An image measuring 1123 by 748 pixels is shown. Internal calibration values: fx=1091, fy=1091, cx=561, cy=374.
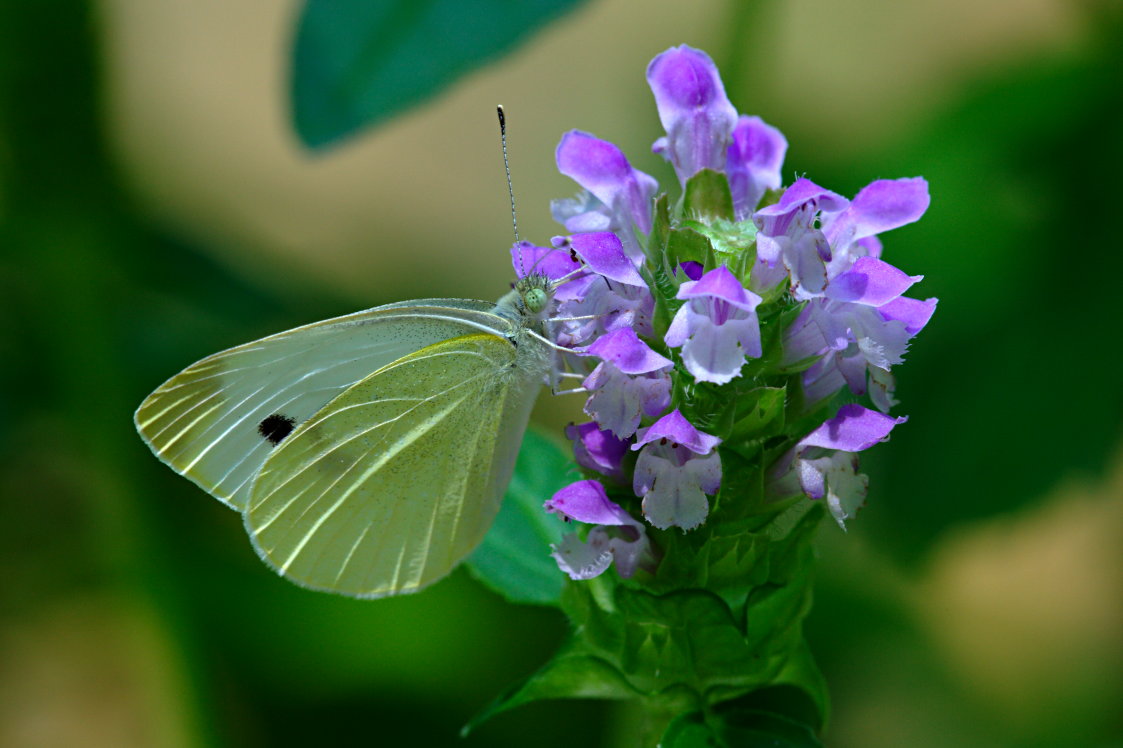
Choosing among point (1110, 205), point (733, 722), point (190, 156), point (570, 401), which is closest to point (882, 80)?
point (1110, 205)

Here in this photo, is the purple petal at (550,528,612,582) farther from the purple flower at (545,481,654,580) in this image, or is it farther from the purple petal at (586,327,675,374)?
the purple petal at (586,327,675,374)

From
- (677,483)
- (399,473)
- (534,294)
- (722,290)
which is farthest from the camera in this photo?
(399,473)

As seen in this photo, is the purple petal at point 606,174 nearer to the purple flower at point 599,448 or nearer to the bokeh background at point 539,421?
the purple flower at point 599,448

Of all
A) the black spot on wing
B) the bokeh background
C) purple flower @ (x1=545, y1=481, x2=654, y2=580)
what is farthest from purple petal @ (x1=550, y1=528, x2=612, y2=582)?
the bokeh background

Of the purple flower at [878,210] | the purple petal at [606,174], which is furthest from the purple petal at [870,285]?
the purple petal at [606,174]

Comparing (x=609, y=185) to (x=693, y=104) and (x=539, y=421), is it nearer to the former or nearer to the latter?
(x=693, y=104)

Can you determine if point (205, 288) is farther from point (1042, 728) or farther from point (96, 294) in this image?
point (1042, 728)

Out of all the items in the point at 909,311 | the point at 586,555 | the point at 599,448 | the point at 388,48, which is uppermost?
the point at 388,48

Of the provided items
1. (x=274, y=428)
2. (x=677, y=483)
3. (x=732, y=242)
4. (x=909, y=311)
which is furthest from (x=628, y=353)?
(x=274, y=428)
